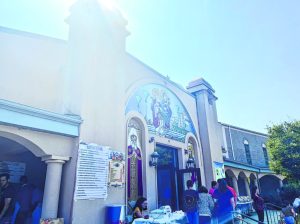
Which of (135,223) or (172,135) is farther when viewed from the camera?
(172,135)

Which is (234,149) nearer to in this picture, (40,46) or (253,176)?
Result: (253,176)

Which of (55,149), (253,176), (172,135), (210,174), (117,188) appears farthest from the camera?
(253,176)

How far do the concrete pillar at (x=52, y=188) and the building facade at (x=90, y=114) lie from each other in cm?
2

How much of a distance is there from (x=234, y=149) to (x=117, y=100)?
1798cm

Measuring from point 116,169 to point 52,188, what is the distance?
172 centimetres

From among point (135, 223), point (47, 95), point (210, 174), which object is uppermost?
point (47, 95)

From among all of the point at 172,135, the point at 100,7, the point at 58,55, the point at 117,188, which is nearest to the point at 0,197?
the point at 117,188

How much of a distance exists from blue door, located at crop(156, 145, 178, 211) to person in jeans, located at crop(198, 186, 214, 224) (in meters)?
2.72

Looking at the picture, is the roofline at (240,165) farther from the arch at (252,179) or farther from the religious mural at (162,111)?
the religious mural at (162,111)

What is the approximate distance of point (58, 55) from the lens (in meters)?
8.09

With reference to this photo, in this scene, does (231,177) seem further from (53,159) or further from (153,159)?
(53,159)

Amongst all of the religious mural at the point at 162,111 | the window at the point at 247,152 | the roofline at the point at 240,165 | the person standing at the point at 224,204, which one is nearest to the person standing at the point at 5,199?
the religious mural at the point at 162,111

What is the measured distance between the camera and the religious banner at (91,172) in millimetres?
5188

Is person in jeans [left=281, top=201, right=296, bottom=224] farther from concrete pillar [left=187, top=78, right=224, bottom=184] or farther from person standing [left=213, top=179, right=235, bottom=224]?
concrete pillar [left=187, top=78, right=224, bottom=184]
